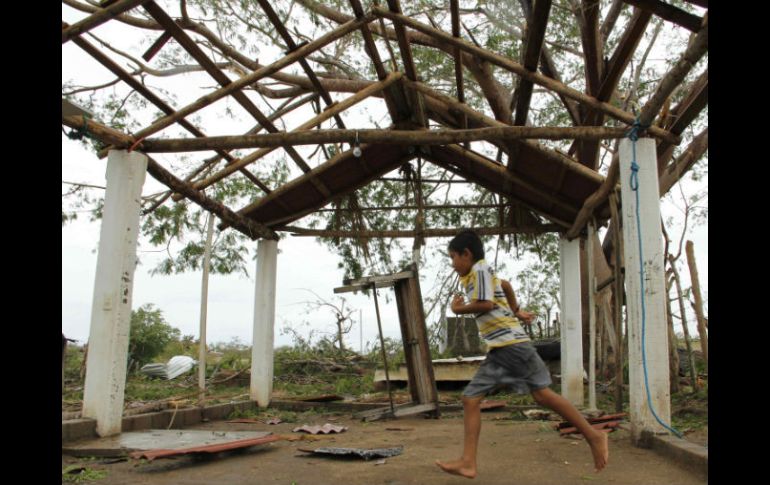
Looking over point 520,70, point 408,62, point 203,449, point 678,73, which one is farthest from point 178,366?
point 678,73

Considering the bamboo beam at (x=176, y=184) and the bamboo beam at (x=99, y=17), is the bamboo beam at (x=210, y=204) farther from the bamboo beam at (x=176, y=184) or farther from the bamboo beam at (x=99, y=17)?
the bamboo beam at (x=99, y=17)

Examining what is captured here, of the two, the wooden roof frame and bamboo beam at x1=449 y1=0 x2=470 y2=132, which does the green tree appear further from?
bamboo beam at x1=449 y1=0 x2=470 y2=132

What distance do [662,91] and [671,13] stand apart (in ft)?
2.43

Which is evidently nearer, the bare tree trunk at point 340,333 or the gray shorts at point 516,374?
the gray shorts at point 516,374

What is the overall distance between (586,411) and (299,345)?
27.1ft

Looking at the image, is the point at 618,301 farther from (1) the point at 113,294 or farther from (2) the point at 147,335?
(2) the point at 147,335

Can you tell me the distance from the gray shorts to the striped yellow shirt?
2.8 inches

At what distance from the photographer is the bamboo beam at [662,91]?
4.73 meters

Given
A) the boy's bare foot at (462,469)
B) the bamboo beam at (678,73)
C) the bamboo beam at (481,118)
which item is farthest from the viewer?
the bamboo beam at (481,118)

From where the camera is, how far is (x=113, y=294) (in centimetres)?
634

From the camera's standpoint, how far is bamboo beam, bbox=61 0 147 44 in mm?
5203

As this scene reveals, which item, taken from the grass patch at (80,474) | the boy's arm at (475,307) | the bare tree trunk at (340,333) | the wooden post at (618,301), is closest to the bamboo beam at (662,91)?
the wooden post at (618,301)

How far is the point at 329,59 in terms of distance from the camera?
1127 cm

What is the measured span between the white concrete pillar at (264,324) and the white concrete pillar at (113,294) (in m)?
3.90
